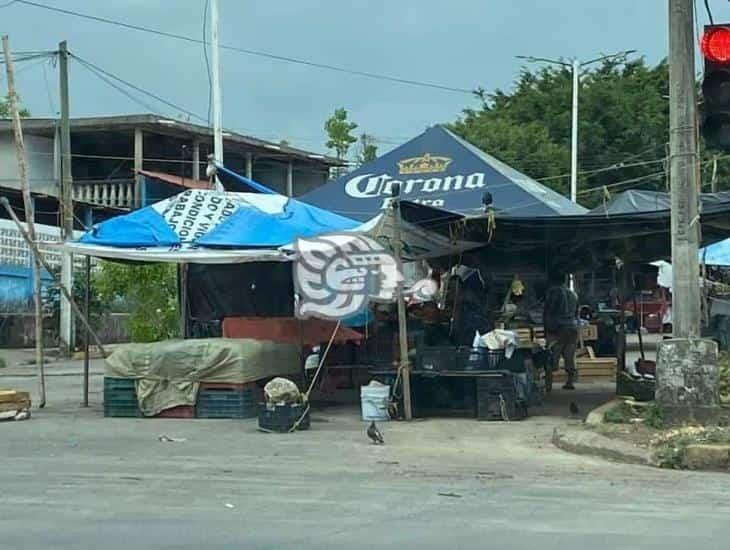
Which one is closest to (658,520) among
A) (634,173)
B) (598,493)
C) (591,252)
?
(598,493)

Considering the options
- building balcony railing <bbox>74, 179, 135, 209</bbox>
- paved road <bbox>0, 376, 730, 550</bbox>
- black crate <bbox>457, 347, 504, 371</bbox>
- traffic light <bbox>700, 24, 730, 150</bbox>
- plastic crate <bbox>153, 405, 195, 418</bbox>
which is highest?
building balcony railing <bbox>74, 179, 135, 209</bbox>

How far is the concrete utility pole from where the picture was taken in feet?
43.8

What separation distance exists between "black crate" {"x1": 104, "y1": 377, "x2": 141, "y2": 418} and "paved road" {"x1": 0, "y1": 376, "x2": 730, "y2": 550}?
1.34 metres

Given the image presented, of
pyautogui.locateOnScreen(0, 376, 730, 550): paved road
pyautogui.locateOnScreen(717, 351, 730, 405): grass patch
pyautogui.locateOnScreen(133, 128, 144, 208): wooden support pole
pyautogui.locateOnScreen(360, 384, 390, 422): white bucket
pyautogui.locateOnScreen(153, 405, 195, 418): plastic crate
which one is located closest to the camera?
pyautogui.locateOnScreen(0, 376, 730, 550): paved road

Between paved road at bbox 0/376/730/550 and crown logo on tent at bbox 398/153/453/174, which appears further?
crown logo on tent at bbox 398/153/453/174

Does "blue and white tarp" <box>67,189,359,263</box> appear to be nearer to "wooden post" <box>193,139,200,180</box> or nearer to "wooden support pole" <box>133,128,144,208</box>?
"wooden support pole" <box>133,128,144,208</box>

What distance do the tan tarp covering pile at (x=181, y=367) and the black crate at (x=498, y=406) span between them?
3109 millimetres

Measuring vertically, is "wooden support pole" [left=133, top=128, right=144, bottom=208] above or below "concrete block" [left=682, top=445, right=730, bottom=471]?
above

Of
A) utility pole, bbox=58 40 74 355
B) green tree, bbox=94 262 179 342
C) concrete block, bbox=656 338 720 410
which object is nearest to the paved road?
concrete block, bbox=656 338 720 410

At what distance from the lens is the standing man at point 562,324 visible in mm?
20859

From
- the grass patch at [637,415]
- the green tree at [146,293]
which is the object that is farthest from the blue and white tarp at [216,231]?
the green tree at [146,293]

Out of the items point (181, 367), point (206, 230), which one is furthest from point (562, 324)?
point (181, 367)

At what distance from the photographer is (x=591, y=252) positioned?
2052 cm
